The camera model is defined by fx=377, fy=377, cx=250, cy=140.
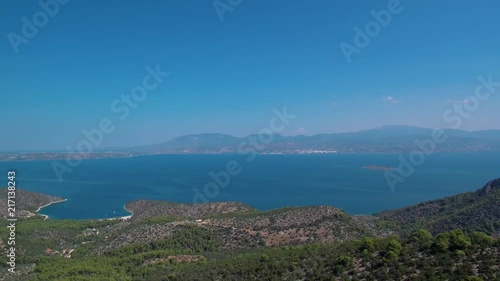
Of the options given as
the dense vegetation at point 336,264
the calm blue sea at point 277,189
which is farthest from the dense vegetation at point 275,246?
the calm blue sea at point 277,189

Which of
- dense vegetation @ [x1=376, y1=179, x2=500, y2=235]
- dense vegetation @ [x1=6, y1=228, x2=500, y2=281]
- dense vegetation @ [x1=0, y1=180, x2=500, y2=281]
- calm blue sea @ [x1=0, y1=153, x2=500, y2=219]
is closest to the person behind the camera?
dense vegetation @ [x1=6, y1=228, x2=500, y2=281]

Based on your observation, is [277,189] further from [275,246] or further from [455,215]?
[275,246]

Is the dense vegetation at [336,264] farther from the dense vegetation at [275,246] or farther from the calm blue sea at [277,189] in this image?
the calm blue sea at [277,189]

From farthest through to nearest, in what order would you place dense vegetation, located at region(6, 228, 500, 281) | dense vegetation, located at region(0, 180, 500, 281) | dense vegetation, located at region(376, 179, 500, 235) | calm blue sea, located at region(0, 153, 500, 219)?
1. calm blue sea, located at region(0, 153, 500, 219)
2. dense vegetation, located at region(376, 179, 500, 235)
3. dense vegetation, located at region(0, 180, 500, 281)
4. dense vegetation, located at region(6, 228, 500, 281)

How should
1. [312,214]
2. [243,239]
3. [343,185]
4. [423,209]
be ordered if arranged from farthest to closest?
[343,185] → [423,209] → [312,214] → [243,239]

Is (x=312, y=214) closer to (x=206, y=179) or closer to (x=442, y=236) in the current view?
(x=442, y=236)

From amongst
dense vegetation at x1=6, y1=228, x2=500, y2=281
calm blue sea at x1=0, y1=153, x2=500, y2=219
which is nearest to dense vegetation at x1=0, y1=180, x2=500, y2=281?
dense vegetation at x1=6, y1=228, x2=500, y2=281

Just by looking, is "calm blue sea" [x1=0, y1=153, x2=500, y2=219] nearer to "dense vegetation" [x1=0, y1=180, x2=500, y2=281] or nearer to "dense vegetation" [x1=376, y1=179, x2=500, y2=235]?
"dense vegetation" [x1=376, y1=179, x2=500, y2=235]

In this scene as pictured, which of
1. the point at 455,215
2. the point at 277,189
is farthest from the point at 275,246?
the point at 277,189

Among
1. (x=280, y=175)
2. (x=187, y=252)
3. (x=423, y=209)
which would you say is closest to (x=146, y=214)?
(x=187, y=252)

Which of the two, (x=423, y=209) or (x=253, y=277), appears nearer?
(x=253, y=277)

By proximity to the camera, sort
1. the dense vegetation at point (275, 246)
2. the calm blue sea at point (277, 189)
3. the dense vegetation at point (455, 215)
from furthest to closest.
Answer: the calm blue sea at point (277, 189) < the dense vegetation at point (455, 215) < the dense vegetation at point (275, 246)
